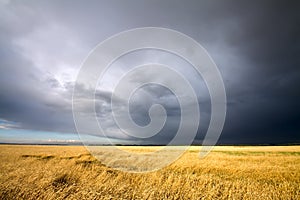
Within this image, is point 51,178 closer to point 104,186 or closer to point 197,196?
point 104,186

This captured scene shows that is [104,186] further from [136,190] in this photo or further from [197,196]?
[197,196]

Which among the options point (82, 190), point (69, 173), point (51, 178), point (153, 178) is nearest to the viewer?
point (82, 190)

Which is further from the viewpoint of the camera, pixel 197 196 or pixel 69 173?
pixel 69 173

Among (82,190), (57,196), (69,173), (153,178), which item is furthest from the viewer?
(69,173)

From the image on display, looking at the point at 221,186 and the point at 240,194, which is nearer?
the point at 240,194

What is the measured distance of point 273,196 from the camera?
13828 millimetres

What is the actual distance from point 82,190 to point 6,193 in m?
4.72

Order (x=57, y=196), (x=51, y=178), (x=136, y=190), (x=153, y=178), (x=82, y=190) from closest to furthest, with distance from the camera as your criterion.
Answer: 1. (x=57, y=196)
2. (x=82, y=190)
3. (x=136, y=190)
4. (x=51, y=178)
5. (x=153, y=178)

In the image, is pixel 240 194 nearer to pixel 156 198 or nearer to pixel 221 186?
pixel 221 186

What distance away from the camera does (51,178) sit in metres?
Answer: 17.2

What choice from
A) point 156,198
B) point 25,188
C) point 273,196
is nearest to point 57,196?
point 25,188

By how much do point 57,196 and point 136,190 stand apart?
5.05m

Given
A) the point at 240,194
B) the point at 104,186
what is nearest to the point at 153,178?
the point at 104,186

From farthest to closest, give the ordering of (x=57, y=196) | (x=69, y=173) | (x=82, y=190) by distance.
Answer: (x=69, y=173)
(x=82, y=190)
(x=57, y=196)
